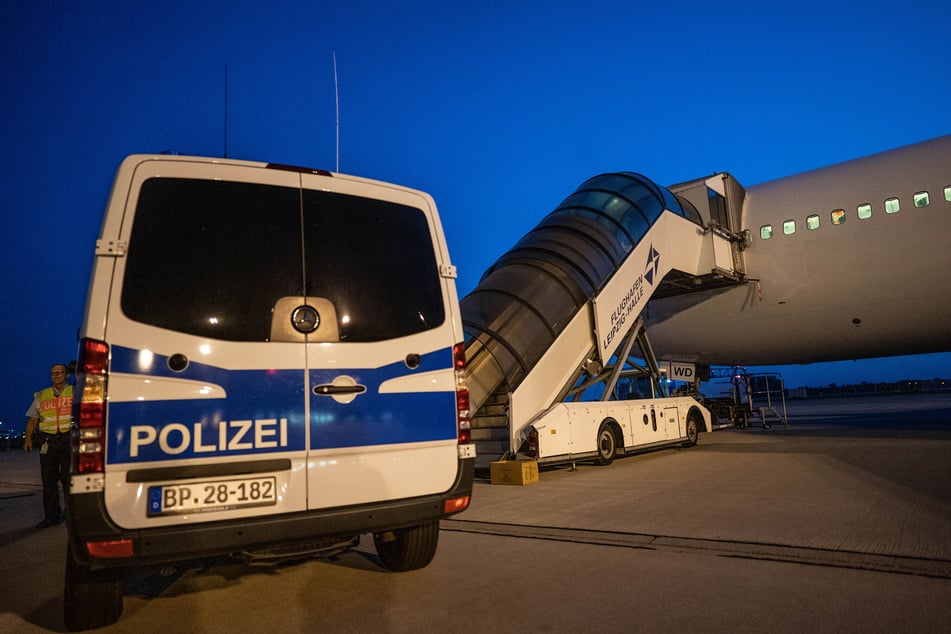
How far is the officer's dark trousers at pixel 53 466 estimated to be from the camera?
6117mm

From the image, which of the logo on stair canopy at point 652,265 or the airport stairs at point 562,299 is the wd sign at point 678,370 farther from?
the logo on stair canopy at point 652,265

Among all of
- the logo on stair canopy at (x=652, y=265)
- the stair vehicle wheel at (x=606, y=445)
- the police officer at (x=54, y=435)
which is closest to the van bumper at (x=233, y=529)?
the police officer at (x=54, y=435)

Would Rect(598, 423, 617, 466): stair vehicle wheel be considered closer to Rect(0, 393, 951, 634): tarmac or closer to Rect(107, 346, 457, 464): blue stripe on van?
Rect(0, 393, 951, 634): tarmac

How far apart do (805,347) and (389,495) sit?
1498cm

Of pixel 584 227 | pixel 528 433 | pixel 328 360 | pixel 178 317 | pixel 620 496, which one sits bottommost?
pixel 620 496

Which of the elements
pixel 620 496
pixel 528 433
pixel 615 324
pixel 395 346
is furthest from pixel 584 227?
pixel 395 346

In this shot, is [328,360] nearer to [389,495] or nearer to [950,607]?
[389,495]

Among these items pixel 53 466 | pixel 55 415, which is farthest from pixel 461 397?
pixel 53 466

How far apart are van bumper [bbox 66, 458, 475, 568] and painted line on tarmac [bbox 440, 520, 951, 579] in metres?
1.81

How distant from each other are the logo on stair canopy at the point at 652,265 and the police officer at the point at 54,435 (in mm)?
9234

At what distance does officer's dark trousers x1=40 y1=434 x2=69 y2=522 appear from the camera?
6117 millimetres

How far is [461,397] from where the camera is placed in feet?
10.9

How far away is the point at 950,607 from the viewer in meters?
2.70

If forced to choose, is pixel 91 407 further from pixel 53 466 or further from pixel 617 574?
pixel 53 466
